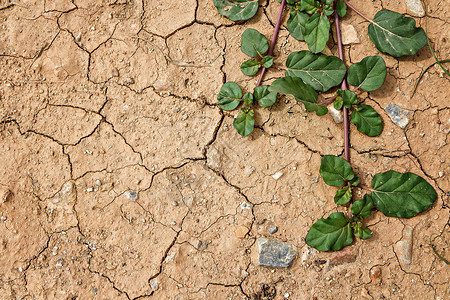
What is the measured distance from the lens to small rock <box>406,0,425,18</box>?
2838mm

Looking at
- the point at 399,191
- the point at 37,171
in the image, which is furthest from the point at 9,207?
the point at 399,191

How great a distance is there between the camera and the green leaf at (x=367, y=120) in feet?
8.82

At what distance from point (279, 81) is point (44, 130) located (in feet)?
5.76

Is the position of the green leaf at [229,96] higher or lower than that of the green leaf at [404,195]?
higher

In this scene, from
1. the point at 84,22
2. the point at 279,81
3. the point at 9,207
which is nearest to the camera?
the point at 279,81

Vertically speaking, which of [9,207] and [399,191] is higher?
[9,207]

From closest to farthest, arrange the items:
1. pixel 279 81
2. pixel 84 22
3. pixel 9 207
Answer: pixel 279 81 < pixel 9 207 < pixel 84 22

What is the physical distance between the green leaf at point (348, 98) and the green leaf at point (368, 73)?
0.32 feet

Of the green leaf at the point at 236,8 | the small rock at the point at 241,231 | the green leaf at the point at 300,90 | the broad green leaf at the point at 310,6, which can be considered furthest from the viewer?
the green leaf at the point at 236,8

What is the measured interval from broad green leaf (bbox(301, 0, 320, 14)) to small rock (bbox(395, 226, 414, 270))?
66.3 inches

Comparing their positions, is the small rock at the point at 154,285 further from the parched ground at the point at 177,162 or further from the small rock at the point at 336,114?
the small rock at the point at 336,114

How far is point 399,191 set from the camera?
8.52 feet

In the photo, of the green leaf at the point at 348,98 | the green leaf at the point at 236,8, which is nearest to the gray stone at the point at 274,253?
the green leaf at the point at 348,98

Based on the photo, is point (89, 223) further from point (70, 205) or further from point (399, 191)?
point (399, 191)
